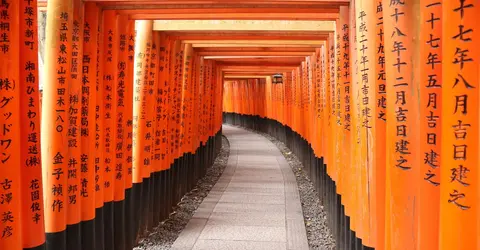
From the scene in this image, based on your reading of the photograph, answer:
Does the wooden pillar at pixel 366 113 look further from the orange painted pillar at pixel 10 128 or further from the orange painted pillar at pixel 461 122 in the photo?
the orange painted pillar at pixel 10 128

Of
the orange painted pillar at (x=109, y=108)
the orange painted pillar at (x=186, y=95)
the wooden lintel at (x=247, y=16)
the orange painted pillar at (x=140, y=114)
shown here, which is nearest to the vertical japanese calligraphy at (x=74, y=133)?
the orange painted pillar at (x=109, y=108)

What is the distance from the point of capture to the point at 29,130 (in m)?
3.32

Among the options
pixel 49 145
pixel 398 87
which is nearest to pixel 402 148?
pixel 398 87

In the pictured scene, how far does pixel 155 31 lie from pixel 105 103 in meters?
2.31

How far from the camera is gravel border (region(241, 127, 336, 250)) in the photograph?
286 inches

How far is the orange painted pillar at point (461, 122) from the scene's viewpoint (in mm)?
2154

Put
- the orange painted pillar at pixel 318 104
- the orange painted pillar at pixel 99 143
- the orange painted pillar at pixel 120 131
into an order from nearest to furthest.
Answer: the orange painted pillar at pixel 99 143
the orange painted pillar at pixel 120 131
the orange painted pillar at pixel 318 104

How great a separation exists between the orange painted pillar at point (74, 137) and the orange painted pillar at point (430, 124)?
121 inches

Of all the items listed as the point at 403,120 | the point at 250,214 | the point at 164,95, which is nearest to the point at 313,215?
the point at 250,214

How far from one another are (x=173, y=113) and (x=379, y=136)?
229 inches

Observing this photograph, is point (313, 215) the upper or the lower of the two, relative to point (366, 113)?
lower

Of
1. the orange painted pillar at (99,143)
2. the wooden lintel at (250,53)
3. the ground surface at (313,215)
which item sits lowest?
the ground surface at (313,215)

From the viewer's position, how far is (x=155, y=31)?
23.8 feet

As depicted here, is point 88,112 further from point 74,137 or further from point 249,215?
point 249,215
